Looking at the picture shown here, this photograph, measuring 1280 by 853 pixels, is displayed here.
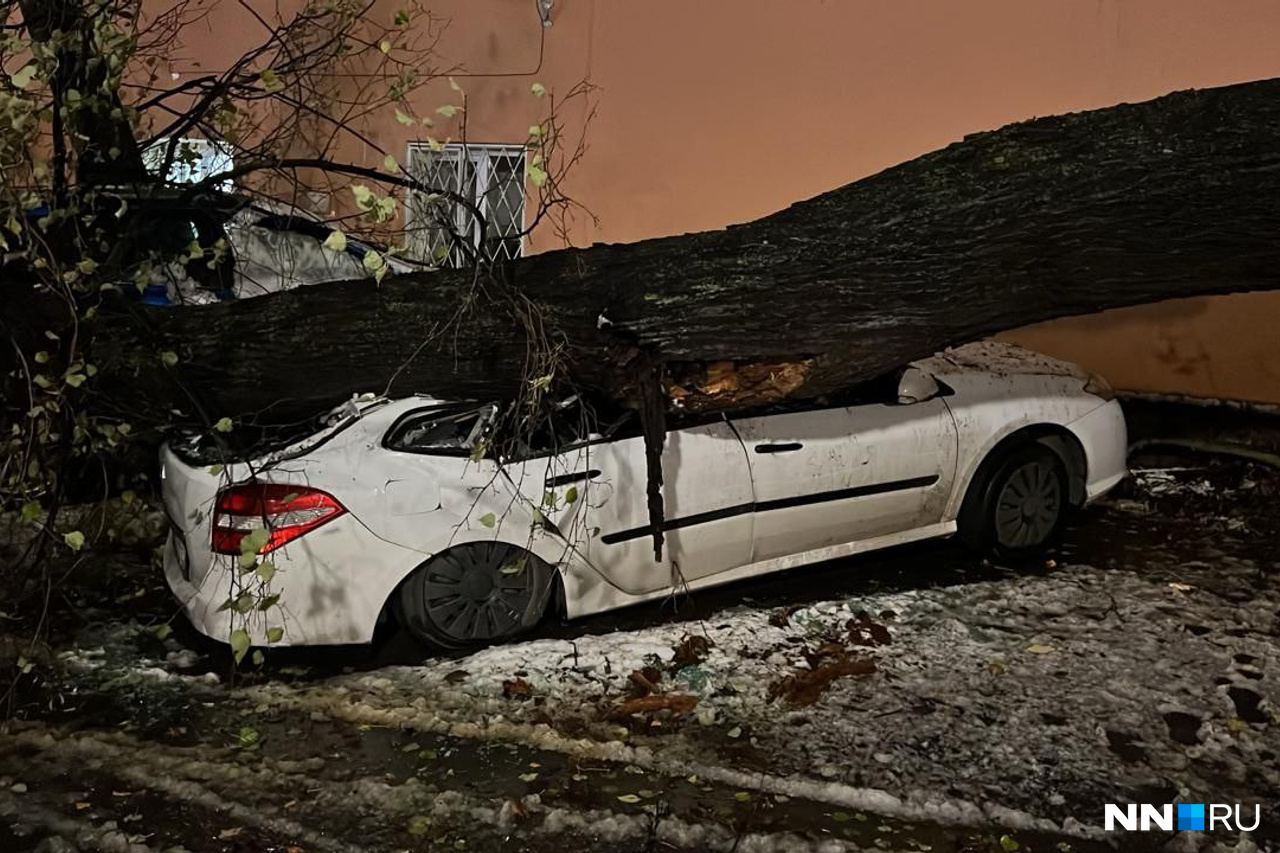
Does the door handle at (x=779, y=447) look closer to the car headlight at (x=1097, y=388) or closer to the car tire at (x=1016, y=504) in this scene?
the car tire at (x=1016, y=504)

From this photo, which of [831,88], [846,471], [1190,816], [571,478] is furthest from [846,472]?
[831,88]

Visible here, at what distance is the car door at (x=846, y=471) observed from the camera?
484cm

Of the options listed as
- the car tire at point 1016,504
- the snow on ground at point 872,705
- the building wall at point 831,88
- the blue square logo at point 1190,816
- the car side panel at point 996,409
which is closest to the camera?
the blue square logo at point 1190,816

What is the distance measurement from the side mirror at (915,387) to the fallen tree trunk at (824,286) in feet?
2.14

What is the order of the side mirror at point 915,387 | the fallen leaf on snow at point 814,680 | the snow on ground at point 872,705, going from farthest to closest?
the side mirror at point 915,387 → the fallen leaf on snow at point 814,680 → the snow on ground at point 872,705

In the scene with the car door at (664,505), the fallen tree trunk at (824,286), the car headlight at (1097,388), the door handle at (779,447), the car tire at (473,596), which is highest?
the fallen tree trunk at (824,286)

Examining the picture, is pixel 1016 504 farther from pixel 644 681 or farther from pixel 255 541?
pixel 255 541

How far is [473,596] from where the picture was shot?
4398 millimetres

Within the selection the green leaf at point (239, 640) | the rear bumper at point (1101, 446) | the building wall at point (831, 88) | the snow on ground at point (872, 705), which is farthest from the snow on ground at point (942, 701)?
the building wall at point (831, 88)

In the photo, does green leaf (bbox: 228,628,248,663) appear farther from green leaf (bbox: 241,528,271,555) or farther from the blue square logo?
the blue square logo

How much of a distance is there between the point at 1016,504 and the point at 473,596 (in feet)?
9.81

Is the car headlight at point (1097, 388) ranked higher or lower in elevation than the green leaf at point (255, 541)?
higher

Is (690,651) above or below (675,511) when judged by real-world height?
below

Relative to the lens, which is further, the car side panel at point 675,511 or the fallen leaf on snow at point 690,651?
the car side panel at point 675,511
